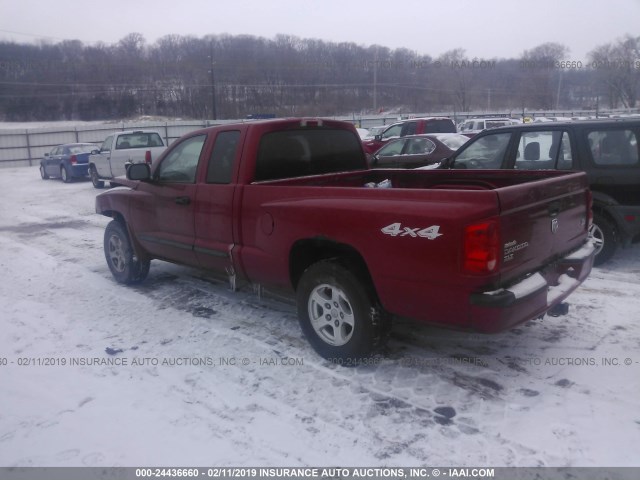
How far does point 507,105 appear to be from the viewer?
61875mm

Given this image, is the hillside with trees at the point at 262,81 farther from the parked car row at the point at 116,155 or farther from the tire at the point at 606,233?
the tire at the point at 606,233

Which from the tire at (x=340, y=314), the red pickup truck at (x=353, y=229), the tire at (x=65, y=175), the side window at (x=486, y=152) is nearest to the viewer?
the red pickup truck at (x=353, y=229)

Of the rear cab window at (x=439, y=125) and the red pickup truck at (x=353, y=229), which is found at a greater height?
the rear cab window at (x=439, y=125)

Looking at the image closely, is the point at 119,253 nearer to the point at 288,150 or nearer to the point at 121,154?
the point at 288,150

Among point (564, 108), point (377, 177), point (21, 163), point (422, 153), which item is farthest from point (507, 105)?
point (377, 177)

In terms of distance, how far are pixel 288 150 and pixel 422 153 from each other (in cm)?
834

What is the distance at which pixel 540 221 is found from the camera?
Result: 3.53 meters

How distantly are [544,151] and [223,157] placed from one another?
4.01 metres

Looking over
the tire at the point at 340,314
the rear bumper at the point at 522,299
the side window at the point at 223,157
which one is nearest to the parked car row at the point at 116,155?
the side window at the point at 223,157

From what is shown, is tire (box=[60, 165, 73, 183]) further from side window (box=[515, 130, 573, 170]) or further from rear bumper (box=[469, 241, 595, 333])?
rear bumper (box=[469, 241, 595, 333])

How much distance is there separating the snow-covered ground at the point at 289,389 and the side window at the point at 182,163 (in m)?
1.31

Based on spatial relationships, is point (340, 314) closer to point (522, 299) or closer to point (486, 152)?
point (522, 299)

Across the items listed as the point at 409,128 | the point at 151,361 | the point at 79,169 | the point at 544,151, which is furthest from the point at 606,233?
the point at 79,169

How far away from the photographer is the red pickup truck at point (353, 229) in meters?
3.18
